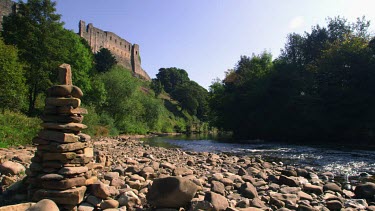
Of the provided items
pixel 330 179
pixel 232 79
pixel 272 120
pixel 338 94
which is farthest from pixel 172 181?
pixel 232 79

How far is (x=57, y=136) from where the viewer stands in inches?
229

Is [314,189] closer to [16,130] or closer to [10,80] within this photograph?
[16,130]

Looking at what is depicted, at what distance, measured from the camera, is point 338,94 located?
106ft

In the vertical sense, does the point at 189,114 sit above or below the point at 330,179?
above

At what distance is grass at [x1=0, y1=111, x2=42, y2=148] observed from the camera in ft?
54.5

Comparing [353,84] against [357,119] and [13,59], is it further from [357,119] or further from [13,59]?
[13,59]

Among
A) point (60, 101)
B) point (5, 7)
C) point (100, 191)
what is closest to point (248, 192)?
point (100, 191)

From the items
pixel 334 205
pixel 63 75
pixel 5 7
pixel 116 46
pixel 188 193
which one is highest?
pixel 116 46

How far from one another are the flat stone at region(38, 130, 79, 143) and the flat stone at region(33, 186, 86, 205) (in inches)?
37.4

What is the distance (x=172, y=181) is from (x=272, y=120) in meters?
36.9

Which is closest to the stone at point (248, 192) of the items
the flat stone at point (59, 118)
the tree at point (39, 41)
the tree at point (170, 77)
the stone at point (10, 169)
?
the flat stone at point (59, 118)

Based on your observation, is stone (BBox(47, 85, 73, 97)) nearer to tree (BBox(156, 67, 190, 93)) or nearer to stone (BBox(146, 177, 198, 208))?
stone (BBox(146, 177, 198, 208))

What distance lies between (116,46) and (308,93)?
63502 mm

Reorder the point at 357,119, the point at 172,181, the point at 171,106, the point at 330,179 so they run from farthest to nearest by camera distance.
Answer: the point at 171,106 < the point at 357,119 < the point at 330,179 < the point at 172,181
